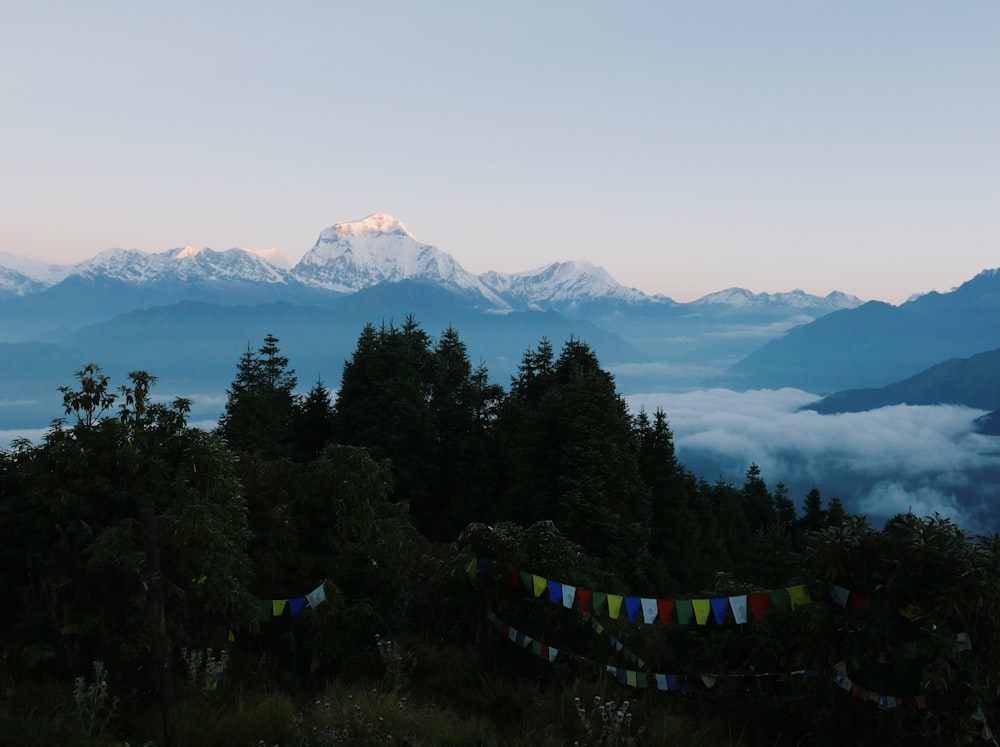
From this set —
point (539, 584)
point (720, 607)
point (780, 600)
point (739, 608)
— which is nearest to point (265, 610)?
point (539, 584)

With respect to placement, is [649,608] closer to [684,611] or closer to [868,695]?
[684,611]

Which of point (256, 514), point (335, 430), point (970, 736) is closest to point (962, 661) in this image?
point (970, 736)

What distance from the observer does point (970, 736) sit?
604 centimetres

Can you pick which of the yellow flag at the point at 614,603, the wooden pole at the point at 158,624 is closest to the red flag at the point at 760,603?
the yellow flag at the point at 614,603

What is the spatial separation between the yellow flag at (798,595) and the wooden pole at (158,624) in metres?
6.20

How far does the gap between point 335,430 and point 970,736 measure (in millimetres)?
42559

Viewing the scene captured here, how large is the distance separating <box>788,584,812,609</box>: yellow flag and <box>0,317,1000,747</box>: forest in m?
0.02

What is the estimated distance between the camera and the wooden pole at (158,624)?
539 cm

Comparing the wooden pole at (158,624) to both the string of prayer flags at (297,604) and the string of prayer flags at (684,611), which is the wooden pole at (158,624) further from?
the string of prayer flags at (684,611)

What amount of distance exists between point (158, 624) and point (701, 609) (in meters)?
5.90

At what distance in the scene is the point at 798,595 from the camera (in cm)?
746

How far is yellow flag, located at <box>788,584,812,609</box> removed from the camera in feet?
24.3

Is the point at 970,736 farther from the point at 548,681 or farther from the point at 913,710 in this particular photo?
the point at 548,681

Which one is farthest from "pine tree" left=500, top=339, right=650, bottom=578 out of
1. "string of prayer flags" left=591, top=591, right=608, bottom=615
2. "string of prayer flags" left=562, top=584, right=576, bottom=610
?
"string of prayer flags" left=562, top=584, right=576, bottom=610
